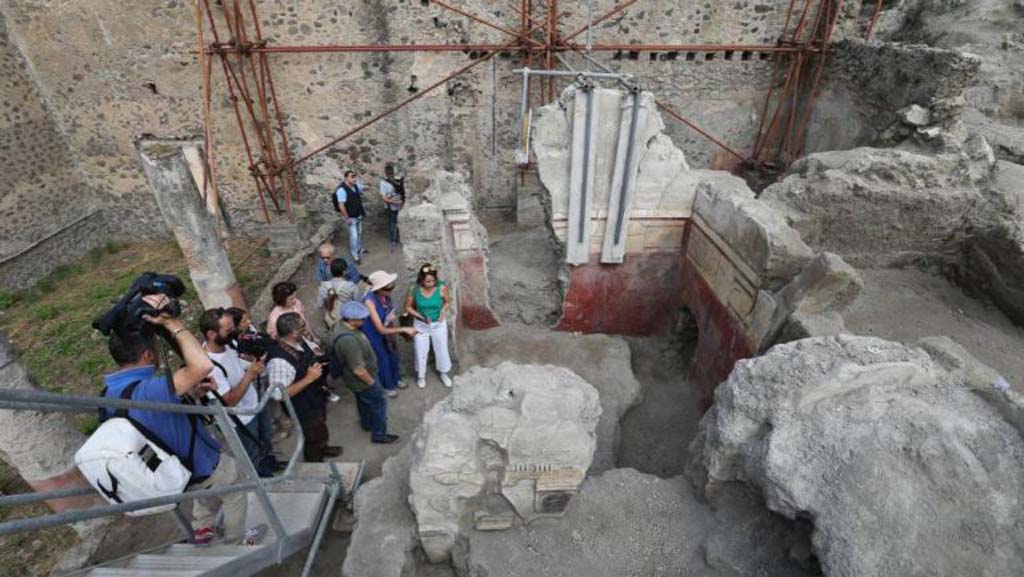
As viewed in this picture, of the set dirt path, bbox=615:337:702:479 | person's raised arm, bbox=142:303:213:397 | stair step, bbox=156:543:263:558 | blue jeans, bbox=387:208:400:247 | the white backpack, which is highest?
person's raised arm, bbox=142:303:213:397

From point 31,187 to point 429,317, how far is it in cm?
865

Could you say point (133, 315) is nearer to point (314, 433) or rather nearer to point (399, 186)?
point (314, 433)

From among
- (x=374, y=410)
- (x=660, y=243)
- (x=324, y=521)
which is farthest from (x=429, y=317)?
(x=660, y=243)

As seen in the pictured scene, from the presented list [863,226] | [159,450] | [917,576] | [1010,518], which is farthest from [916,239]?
[159,450]

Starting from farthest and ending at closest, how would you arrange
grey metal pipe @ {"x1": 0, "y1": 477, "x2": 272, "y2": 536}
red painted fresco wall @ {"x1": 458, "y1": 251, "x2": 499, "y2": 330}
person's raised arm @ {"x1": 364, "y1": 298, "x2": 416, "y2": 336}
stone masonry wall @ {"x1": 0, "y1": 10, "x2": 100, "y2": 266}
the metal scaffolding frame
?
1. stone masonry wall @ {"x1": 0, "y1": 10, "x2": 100, "y2": 266}
2. the metal scaffolding frame
3. red painted fresco wall @ {"x1": 458, "y1": 251, "x2": 499, "y2": 330}
4. person's raised arm @ {"x1": 364, "y1": 298, "x2": 416, "y2": 336}
5. grey metal pipe @ {"x1": 0, "y1": 477, "x2": 272, "y2": 536}

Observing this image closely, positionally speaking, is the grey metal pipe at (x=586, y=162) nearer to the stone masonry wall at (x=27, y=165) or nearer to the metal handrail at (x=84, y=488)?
the metal handrail at (x=84, y=488)

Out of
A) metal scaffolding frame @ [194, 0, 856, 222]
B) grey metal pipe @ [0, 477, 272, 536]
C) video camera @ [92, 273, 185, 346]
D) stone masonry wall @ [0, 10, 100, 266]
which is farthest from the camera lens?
stone masonry wall @ [0, 10, 100, 266]

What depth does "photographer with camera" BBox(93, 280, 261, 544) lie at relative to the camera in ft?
8.23

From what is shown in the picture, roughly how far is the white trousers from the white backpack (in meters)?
2.51

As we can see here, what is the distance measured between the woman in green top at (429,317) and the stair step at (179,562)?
8.36 feet

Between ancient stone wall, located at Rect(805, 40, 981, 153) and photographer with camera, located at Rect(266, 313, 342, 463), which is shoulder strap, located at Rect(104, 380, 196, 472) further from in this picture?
ancient stone wall, located at Rect(805, 40, 981, 153)

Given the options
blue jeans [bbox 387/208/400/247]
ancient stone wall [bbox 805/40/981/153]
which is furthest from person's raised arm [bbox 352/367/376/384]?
ancient stone wall [bbox 805/40/981/153]

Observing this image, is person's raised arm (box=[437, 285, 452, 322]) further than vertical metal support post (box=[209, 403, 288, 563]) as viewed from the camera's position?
Yes

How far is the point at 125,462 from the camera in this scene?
2.29 meters
